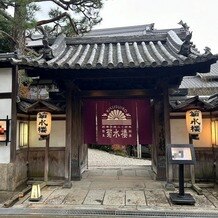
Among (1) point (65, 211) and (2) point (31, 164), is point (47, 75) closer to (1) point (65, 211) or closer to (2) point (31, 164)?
(2) point (31, 164)

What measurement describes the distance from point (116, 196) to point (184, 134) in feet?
10.9

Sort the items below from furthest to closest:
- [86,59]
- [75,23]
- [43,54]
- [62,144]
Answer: [75,23], [62,144], [86,59], [43,54]

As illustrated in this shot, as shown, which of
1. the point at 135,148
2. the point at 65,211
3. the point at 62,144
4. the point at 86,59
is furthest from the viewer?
the point at 135,148

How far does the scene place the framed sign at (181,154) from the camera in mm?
6992

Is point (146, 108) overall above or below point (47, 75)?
below

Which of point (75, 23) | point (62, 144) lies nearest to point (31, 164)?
point (62, 144)

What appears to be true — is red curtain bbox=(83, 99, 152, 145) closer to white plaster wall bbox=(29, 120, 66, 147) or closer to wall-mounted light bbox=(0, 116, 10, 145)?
white plaster wall bbox=(29, 120, 66, 147)

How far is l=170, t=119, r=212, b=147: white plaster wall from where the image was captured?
9.17 metres

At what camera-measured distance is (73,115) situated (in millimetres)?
9484

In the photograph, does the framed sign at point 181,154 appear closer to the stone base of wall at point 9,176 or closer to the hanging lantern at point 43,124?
the hanging lantern at point 43,124

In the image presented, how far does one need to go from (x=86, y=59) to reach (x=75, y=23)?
7.01m

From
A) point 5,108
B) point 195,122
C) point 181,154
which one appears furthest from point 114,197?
point 5,108

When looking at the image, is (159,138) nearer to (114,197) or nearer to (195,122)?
(195,122)

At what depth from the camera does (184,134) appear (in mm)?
9203
